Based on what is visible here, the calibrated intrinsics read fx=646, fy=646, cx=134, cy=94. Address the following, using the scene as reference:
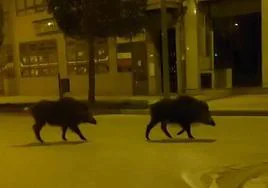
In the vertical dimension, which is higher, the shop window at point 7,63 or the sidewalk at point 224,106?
the shop window at point 7,63

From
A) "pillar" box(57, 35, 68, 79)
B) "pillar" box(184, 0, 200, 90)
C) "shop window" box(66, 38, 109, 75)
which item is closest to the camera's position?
"pillar" box(184, 0, 200, 90)

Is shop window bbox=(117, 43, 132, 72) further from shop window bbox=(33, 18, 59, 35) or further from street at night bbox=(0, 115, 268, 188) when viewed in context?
street at night bbox=(0, 115, 268, 188)

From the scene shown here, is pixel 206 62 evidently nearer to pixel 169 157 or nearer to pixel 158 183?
pixel 169 157

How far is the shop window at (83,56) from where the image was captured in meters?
33.5

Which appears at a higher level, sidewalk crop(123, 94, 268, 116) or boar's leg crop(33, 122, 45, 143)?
boar's leg crop(33, 122, 45, 143)

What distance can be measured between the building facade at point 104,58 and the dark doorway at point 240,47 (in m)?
0.39

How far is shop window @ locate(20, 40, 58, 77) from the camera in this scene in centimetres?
3697

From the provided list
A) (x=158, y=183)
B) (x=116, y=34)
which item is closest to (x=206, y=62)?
(x=116, y=34)

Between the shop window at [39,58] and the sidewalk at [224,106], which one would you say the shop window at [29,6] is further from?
the sidewalk at [224,106]

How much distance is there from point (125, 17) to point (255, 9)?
652 cm

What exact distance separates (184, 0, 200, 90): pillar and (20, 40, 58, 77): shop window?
986cm

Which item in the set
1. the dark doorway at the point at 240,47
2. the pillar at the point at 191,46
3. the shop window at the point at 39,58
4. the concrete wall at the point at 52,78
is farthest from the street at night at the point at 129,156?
the shop window at the point at 39,58

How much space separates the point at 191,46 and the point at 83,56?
7.56 meters

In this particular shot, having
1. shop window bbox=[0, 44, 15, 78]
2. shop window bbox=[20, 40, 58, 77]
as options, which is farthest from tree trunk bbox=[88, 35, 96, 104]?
shop window bbox=[0, 44, 15, 78]
